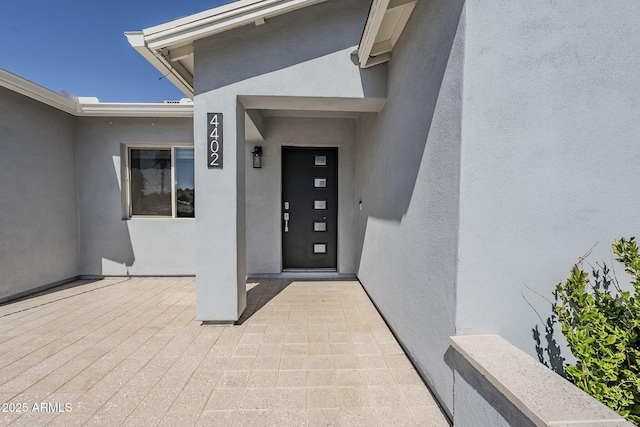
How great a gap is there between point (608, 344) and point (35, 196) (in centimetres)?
650

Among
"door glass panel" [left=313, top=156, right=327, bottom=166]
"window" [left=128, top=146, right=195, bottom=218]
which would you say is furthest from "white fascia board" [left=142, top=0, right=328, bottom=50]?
"door glass panel" [left=313, top=156, right=327, bottom=166]

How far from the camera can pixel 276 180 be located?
4.81 metres

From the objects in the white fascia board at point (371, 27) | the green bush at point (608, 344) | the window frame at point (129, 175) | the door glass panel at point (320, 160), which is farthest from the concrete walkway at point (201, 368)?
the white fascia board at point (371, 27)

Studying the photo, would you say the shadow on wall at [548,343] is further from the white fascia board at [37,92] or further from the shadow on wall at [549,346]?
the white fascia board at [37,92]

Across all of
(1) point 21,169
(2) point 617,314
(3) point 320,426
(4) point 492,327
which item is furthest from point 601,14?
(1) point 21,169

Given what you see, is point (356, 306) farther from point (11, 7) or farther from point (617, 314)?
point (11, 7)

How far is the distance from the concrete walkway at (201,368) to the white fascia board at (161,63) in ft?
9.78

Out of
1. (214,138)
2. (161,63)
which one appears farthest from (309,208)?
(161,63)

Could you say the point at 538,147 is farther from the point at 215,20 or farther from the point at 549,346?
the point at 215,20

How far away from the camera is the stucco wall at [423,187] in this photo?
5.52 ft

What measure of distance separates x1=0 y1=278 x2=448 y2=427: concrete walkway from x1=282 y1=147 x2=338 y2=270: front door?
4.93 ft

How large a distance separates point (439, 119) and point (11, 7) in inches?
281

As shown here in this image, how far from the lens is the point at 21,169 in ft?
12.6

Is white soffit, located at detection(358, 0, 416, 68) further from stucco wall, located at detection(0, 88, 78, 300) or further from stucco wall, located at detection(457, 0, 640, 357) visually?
stucco wall, located at detection(0, 88, 78, 300)
